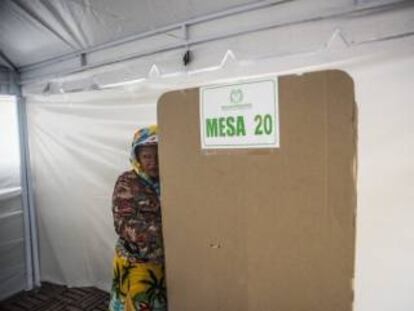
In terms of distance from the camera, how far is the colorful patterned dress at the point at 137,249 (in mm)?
1130

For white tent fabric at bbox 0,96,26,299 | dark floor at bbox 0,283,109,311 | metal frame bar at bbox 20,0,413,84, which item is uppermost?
metal frame bar at bbox 20,0,413,84

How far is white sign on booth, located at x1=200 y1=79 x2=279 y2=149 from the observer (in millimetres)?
551

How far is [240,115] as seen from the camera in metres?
0.59

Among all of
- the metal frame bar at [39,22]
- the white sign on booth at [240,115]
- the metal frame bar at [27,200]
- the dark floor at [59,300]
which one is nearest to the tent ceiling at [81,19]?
the metal frame bar at [39,22]

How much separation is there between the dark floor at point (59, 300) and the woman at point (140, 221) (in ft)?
4.26

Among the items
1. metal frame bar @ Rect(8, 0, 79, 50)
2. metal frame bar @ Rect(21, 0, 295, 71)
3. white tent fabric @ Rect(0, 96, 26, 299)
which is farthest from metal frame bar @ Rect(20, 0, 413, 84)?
white tent fabric @ Rect(0, 96, 26, 299)

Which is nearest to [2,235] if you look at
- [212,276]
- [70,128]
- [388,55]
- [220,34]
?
[70,128]

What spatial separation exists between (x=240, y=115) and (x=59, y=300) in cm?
253

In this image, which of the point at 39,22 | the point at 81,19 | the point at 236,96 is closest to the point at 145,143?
the point at 236,96

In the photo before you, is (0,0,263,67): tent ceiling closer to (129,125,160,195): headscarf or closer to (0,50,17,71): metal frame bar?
(0,50,17,71): metal frame bar

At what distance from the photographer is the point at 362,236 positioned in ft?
4.46

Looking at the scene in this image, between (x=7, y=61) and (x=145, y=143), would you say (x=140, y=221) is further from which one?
(x=7, y=61)

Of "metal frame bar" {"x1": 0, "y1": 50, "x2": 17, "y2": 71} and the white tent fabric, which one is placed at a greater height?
"metal frame bar" {"x1": 0, "y1": 50, "x2": 17, "y2": 71}

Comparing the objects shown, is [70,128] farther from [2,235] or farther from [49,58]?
[2,235]
